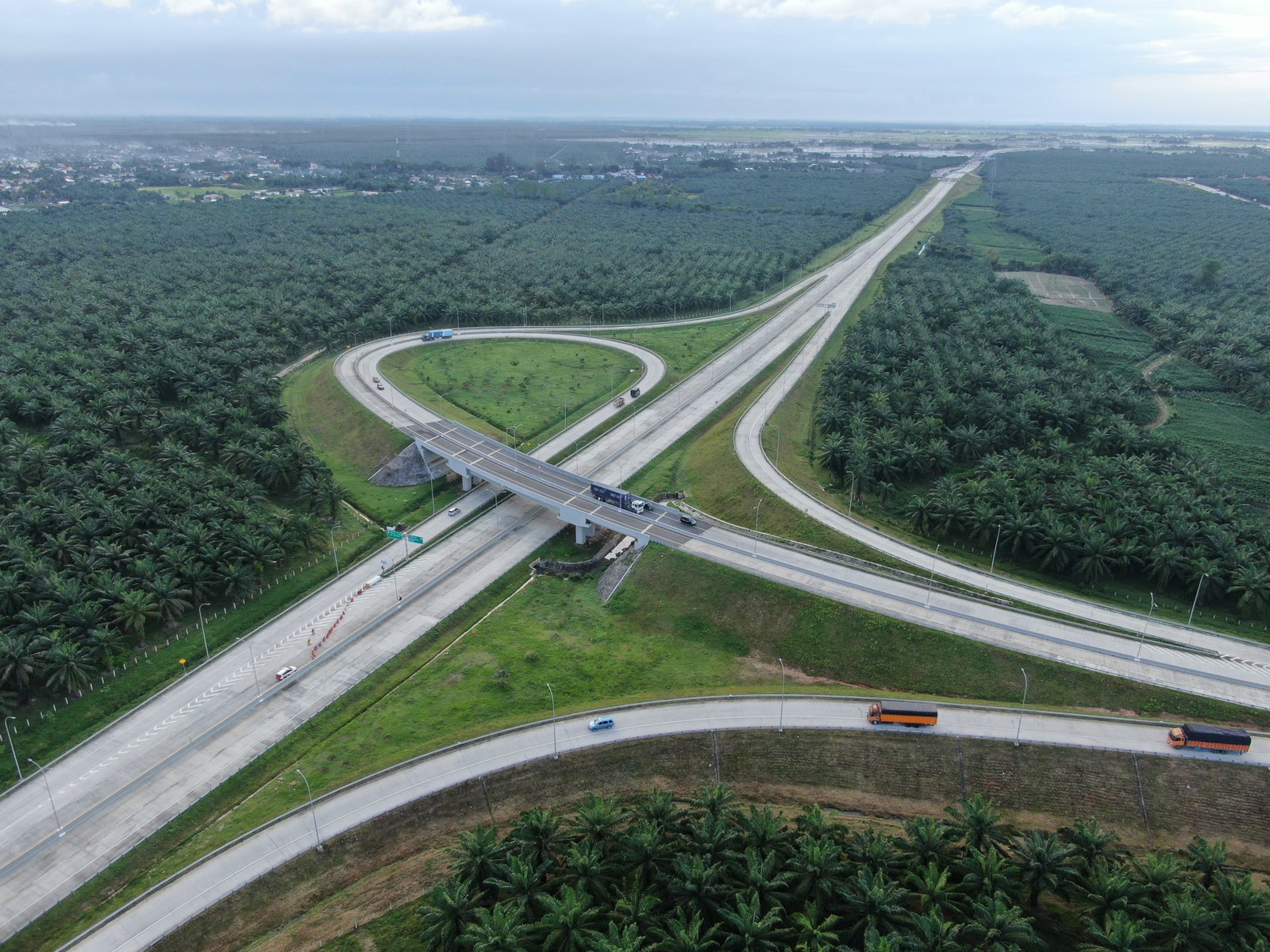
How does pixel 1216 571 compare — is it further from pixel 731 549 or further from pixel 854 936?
pixel 854 936

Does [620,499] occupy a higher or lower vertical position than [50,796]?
higher

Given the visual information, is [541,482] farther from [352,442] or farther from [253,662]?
→ [253,662]

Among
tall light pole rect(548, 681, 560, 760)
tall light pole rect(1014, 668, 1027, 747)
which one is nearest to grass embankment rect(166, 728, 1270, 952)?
tall light pole rect(548, 681, 560, 760)

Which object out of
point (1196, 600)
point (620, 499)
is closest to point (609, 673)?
point (620, 499)

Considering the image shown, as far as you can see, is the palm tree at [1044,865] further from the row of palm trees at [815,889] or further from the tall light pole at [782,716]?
the tall light pole at [782,716]

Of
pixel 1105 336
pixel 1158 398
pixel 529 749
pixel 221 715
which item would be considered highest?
pixel 1105 336

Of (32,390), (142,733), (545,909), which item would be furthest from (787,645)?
(32,390)
